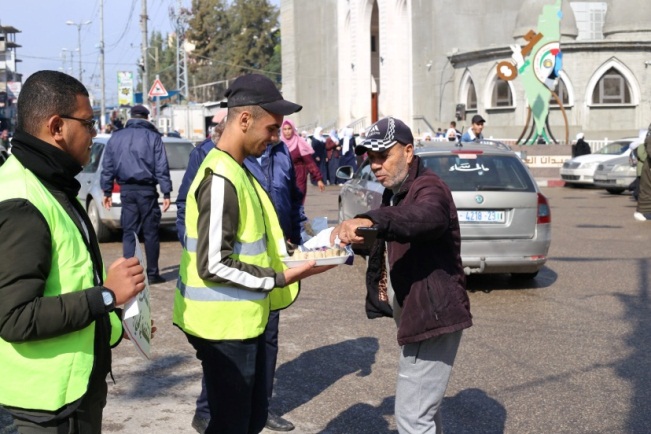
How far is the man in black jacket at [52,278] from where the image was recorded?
2.84 m

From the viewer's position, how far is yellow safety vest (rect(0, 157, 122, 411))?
291cm

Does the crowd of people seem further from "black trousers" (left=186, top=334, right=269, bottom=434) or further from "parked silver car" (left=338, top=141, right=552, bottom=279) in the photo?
"parked silver car" (left=338, top=141, right=552, bottom=279)

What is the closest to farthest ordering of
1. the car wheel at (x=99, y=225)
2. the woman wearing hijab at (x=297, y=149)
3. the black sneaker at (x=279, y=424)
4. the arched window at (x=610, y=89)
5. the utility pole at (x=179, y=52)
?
the black sneaker at (x=279, y=424), the woman wearing hijab at (x=297, y=149), the car wheel at (x=99, y=225), the arched window at (x=610, y=89), the utility pole at (x=179, y=52)

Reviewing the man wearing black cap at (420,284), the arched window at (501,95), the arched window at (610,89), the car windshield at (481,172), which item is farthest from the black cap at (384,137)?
the arched window at (501,95)

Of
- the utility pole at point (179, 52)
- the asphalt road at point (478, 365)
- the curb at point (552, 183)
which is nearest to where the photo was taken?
the asphalt road at point (478, 365)

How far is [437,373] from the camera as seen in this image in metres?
4.20

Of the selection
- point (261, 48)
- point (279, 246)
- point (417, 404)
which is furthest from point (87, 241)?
point (261, 48)

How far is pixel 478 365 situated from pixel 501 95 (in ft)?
113

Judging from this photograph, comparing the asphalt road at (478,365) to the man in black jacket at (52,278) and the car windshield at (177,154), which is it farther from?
the car windshield at (177,154)

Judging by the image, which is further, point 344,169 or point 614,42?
point 614,42

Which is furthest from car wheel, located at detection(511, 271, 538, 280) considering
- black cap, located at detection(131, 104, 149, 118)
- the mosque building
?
the mosque building

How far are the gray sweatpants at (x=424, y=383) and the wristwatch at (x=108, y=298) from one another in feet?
5.42

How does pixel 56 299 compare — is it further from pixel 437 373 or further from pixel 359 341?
pixel 359 341

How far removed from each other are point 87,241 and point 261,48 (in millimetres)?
95717
